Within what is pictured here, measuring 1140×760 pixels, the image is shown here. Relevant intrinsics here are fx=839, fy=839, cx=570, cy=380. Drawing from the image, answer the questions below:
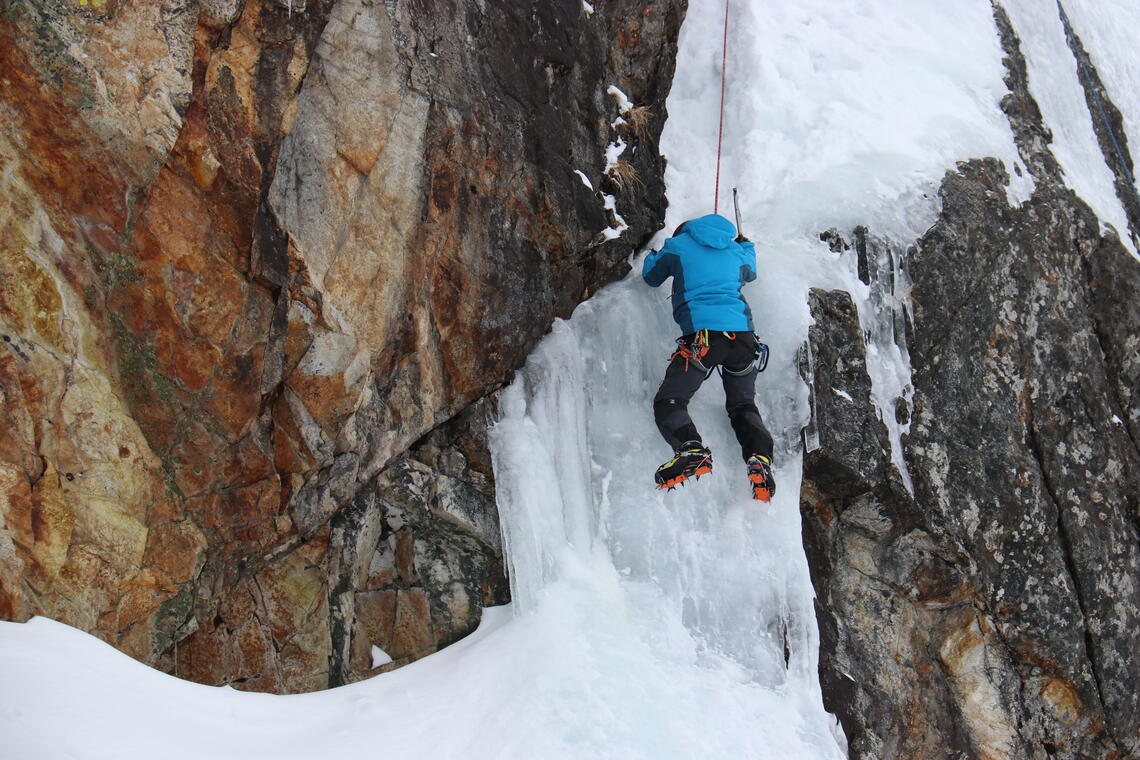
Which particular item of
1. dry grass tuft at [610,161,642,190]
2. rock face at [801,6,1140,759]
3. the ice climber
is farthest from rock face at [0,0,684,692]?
rock face at [801,6,1140,759]

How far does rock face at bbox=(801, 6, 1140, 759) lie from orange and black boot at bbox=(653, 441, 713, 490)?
942 mm

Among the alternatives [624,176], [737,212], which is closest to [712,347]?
[737,212]

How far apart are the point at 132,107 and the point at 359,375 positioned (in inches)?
63.3

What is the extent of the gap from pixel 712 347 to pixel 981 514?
2.35 meters

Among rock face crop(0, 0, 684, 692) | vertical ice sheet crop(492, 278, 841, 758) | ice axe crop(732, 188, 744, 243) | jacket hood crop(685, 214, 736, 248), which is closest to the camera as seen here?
rock face crop(0, 0, 684, 692)

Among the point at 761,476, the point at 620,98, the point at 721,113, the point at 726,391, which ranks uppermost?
the point at 721,113

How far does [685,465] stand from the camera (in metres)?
4.53

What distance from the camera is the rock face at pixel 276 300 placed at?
3576 millimetres

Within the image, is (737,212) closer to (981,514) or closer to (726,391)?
(726,391)

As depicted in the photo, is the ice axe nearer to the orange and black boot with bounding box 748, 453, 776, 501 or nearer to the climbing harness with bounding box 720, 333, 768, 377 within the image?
the climbing harness with bounding box 720, 333, 768, 377

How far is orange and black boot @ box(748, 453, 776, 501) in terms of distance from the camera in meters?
4.70

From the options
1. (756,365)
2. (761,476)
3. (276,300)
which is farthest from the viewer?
Result: (756,365)

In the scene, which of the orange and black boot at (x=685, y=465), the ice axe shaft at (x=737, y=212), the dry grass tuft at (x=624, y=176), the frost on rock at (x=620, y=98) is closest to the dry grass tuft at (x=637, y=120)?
the frost on rock at (x=620, y=98)

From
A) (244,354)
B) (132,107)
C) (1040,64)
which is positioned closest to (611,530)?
(244,354)
